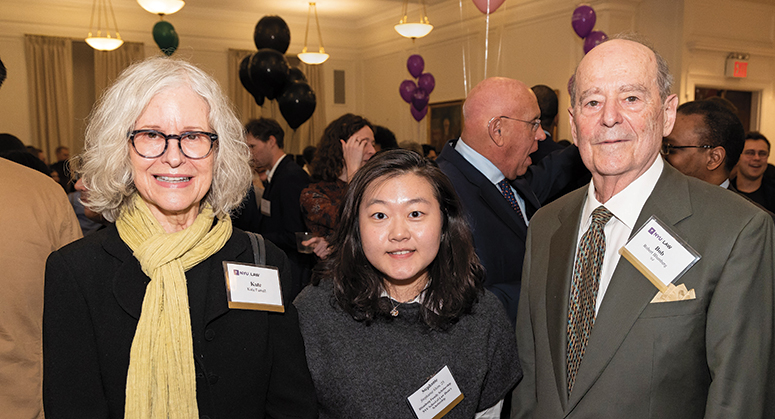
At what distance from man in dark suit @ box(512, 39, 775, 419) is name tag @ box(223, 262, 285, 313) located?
30.1 inches

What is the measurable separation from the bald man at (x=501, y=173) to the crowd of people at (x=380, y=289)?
52 cm

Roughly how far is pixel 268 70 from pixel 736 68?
7.56 m

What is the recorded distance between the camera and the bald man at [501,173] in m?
2.31

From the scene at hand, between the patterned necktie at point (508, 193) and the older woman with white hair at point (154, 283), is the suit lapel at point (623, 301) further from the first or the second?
the patterned necktie at point (508, 193)

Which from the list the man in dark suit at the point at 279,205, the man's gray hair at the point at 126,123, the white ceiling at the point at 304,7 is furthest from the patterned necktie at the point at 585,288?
the white ceiling at the point at 304,7

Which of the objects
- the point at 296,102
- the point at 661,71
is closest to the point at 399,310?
the point at 661,71

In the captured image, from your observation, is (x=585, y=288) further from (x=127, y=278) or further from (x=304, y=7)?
(x=304, y=7)

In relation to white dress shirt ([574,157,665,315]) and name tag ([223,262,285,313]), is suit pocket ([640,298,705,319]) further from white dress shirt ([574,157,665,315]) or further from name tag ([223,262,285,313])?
name tag ([223,262,285,313])

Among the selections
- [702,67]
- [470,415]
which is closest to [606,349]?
[470,415]

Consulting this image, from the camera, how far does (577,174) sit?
3.19m

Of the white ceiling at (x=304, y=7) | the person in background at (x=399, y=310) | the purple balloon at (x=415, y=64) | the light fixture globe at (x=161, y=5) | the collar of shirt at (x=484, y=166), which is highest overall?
the white ceiling at (x=304, y=7)

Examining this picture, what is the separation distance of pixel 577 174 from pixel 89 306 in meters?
2.64

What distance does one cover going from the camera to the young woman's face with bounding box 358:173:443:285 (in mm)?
1628

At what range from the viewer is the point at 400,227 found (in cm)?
162
